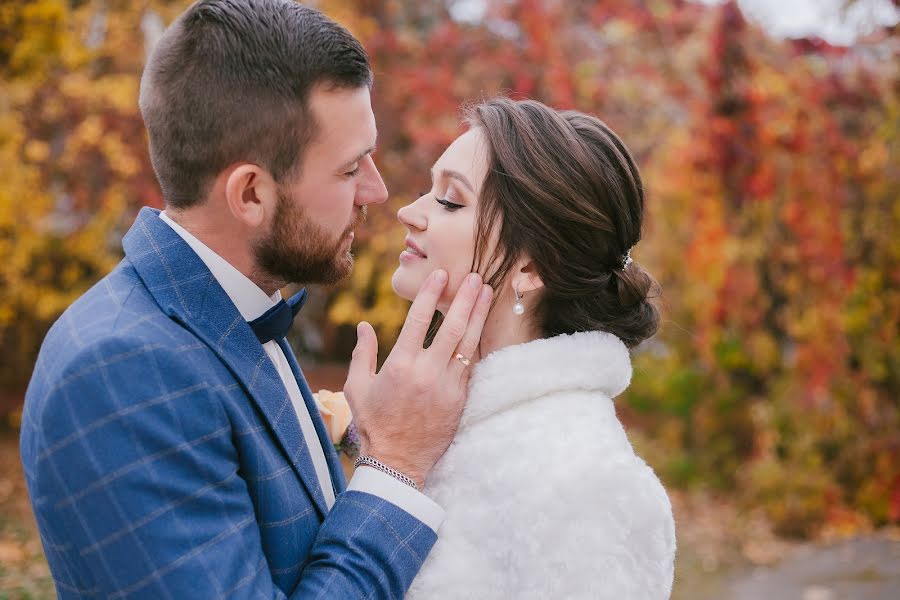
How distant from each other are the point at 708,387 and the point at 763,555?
223cm

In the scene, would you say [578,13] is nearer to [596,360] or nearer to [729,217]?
[729,217]

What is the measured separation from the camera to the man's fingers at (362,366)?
76.5 inches

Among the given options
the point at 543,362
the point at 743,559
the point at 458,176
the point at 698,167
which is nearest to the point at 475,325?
the point at 543,362

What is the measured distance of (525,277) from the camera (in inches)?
84.7

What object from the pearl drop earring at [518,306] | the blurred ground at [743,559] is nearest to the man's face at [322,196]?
the pearl drop earring at [518,306]

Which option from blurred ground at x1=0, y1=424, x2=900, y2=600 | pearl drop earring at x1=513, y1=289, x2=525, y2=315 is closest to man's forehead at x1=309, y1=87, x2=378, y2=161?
pearl drop earring at x1=513, y1=289, x2=525, y2=315

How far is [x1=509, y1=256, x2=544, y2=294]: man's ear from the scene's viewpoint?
7.03 feet

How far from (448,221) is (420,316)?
29 centimetres

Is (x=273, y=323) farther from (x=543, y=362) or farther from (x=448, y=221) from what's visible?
(x=543, y=362)

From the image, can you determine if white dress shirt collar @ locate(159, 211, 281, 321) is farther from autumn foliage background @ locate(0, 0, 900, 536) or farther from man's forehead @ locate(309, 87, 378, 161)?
autumn foliage background @ locate(0, 0, 900, 536)

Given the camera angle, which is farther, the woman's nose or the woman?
the woman's nose

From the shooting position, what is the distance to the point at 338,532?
1.62m

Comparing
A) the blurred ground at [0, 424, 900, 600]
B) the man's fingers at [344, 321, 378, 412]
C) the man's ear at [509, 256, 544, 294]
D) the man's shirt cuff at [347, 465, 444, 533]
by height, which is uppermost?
the man's ear at [509, 256, 544, 294]

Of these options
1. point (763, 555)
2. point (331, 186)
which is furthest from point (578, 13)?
point (331, 186)
